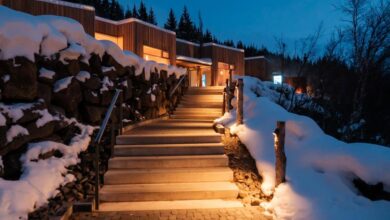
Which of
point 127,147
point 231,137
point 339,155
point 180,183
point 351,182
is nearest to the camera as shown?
point 351,182

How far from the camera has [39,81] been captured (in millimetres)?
4984

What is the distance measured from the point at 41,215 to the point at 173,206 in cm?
180

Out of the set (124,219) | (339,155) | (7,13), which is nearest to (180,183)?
(124,219)

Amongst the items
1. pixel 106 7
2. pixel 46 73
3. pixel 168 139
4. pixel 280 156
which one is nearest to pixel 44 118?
pixel 46 73

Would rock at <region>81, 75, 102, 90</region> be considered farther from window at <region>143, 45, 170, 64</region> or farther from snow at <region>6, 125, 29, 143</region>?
window at <region>143, 45, 170, 64</region>

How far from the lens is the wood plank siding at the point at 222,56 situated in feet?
80.8

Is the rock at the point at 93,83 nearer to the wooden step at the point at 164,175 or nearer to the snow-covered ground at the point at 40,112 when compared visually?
the snow-covered ground at the point at 40,112

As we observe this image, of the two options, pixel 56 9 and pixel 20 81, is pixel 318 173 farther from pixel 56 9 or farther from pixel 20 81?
pixel 56 9

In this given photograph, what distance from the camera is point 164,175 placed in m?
5.11

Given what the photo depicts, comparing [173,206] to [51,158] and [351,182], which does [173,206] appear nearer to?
[51,158]

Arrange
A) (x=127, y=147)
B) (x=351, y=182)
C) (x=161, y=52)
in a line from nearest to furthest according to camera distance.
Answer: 1. (x=351, y=182)
2. (x=127, y=147)
3. (x=161, y=52)

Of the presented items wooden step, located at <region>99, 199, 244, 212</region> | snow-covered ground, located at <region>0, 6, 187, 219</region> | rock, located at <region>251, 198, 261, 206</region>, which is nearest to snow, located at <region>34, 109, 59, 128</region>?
snow-covered ground, located at <region>0, 6, 187, 219</region>

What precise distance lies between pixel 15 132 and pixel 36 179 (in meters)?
0.75

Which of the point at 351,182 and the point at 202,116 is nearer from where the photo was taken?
the point at 351,182
